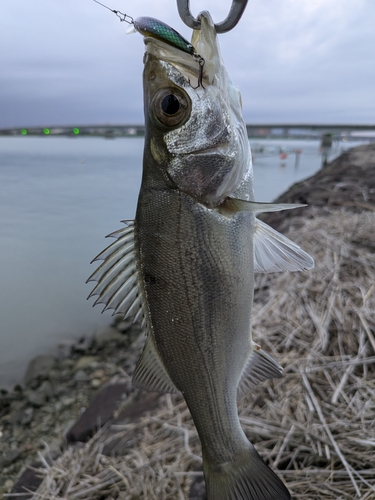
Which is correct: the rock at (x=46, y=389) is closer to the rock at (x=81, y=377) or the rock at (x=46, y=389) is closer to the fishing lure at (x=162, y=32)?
the rock at (x=81, y=377)

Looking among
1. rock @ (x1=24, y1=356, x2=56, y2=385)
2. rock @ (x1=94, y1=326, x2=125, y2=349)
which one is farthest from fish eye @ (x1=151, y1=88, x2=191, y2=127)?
rock @ (x1=94, y1=326, x2=125, y2=349)

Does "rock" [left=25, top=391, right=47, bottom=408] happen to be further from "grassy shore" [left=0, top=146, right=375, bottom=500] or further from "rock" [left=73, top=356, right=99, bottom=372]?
"grassy shore" [left=0, top=146, right=375, bottom=500]

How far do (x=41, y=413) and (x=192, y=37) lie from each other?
4196mm

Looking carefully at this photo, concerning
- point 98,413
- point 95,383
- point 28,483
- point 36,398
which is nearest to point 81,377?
point 95,383

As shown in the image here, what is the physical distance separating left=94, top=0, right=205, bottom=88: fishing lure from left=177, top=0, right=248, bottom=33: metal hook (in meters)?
0.15

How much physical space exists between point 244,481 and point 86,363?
408 centimetres

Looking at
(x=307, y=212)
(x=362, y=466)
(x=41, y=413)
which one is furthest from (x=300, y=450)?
(x=307, y=212)

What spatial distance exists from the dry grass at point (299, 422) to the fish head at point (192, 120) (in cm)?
153

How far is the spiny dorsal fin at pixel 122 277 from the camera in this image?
150 cm

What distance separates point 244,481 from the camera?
4.96ft

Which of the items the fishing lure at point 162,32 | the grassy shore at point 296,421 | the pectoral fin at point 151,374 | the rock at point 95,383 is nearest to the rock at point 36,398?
the rock at point 95,383

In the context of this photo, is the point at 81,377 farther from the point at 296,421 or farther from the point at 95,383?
the point at 296,421

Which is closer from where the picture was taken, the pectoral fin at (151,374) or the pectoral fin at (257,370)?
the pectoral fin at (151,374)

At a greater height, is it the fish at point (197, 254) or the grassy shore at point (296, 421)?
the fish at point (197, 254)
